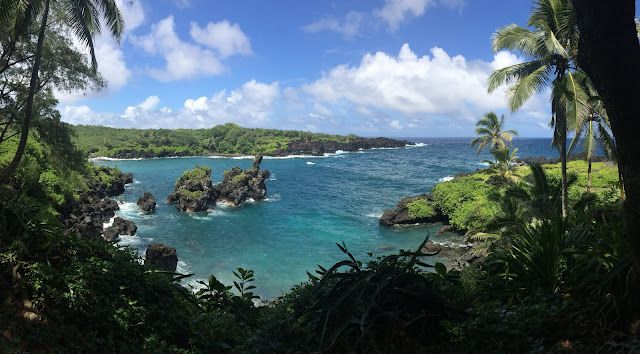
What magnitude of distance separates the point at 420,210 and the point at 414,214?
0.66 meters

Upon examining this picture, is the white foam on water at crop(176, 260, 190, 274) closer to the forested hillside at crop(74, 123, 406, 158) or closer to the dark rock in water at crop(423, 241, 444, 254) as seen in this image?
the dark rock in water at crop(423, 241, 444, 254)

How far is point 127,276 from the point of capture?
14.9ft

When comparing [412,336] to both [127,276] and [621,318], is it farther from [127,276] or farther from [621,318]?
[127,276]

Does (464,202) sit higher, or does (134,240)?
(464,202)

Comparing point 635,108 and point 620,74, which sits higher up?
point 620,74

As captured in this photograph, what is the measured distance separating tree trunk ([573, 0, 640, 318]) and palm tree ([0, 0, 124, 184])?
1425cm

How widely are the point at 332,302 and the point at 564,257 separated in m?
2.78

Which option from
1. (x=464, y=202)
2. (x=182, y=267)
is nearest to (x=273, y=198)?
(x=182, y=267)

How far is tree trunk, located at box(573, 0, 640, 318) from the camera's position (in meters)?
2.85

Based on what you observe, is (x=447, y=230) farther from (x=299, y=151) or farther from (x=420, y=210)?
(x=299, y=151)

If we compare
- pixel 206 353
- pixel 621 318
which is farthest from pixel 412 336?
pixel 206 353

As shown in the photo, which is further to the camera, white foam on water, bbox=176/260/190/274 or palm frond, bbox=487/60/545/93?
white foam on water, bbox=176/260/190/274

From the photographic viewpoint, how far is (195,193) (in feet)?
129

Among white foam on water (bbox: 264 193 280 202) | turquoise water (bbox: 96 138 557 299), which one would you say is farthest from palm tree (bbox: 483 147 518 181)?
white foam on water (bbox: 264 193 280 202)
